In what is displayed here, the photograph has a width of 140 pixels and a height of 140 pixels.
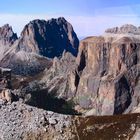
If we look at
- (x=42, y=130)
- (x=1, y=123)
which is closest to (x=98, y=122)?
(x=42, y=130)

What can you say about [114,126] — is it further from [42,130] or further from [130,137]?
[42,130]

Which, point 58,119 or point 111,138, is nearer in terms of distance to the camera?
point 111,138

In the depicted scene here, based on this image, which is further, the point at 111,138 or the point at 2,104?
the point at 2,104

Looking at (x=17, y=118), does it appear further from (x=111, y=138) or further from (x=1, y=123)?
(x=111, y=138)

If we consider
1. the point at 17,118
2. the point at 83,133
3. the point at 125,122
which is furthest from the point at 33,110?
the point at 125,122

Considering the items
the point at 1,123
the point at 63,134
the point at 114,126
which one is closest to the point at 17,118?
the point at 1,123

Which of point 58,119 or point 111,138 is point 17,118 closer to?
point 58,119

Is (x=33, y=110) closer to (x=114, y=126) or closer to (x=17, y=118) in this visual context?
(x=17, y=118)
